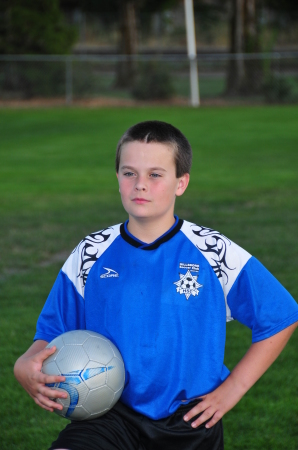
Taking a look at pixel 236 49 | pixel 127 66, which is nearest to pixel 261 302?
pixel 236 49

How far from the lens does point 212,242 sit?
2.64 meters

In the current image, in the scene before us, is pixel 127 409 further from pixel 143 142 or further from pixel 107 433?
pixel 143 142

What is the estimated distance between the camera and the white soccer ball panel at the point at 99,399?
245 cm

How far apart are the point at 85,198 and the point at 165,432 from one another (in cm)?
778

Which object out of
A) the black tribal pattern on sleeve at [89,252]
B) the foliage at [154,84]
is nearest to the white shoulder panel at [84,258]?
the black tribal pattern on sleeve at [89,252]

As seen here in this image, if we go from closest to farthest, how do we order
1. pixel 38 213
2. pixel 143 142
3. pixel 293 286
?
pixel 143 142
pixel 293 286
pixel 38 213

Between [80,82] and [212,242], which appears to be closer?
[212,242]

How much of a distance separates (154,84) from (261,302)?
27.5 m

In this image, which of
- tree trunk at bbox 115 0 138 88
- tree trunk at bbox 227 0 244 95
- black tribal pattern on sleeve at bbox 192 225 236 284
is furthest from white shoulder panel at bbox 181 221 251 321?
tree trunk at bbox 115 0 138 88

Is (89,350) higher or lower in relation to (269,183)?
higher

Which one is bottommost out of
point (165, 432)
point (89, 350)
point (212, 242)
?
point (165, 432)

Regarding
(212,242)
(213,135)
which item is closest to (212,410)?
(212,242)

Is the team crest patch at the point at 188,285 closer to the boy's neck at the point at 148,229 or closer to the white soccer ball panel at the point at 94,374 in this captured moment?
the boy's neck at the point at 148,229

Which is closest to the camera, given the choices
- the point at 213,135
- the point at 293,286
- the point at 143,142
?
Result: the point at 143,142
